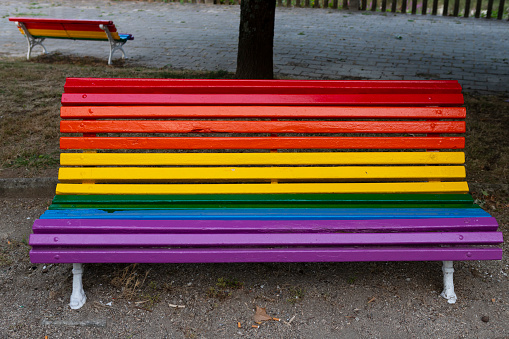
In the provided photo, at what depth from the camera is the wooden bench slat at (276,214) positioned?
2.76 m

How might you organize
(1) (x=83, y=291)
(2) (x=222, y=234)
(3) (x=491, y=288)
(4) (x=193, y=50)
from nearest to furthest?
(2) (x=222, y=234), (1) (x=83, y=291), (3) (x=491, y=288), (4) (x=193, y=50)

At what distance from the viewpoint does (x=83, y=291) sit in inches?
110

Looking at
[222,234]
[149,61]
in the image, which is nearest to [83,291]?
[222,234]

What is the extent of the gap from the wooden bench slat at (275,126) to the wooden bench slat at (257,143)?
53 millimetres

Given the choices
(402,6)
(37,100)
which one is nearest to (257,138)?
(37,100)

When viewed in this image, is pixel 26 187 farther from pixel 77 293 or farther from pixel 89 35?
pixel 89 35

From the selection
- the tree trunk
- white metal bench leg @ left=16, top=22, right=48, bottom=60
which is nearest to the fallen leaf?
the tree trunk

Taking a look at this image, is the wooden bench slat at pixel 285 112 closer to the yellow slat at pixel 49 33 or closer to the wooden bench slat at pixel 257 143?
the wooden bench slat at pixel 257 143

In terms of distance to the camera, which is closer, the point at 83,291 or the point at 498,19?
the point at 83,291

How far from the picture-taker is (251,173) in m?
3.04

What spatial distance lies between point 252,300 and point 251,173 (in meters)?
0.72

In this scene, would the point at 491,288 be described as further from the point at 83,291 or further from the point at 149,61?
the point at 149,61

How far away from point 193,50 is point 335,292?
7.18 metres

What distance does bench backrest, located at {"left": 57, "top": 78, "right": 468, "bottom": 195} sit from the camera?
3.00 m
